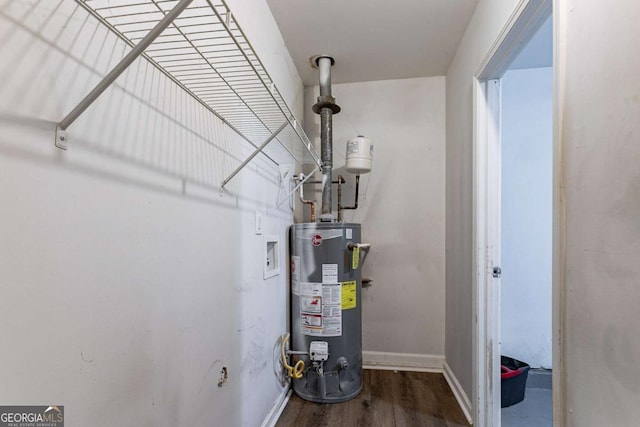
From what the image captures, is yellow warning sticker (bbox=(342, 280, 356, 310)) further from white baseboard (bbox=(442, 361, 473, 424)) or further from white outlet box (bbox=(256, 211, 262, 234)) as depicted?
white baseboard (bbox=(442, 361, 473, 424))

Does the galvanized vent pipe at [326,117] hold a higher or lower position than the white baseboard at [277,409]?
higher

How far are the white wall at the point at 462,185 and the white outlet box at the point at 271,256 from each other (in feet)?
3.81

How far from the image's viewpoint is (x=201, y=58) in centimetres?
80

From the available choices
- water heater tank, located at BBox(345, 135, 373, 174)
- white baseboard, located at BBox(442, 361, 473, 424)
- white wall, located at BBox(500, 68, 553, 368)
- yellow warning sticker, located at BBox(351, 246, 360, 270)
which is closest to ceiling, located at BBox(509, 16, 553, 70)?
white wall, located at BBox(500, 68, 553, 368)

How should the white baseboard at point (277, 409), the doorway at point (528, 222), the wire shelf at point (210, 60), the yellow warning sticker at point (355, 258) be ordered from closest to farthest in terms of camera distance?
1. the wire shelf at point (210, 60)
2. the white baseboard at point (277, 409)
3. the yellow warning sticker at point (355, 258)
4. the doorway at point (528, 222)

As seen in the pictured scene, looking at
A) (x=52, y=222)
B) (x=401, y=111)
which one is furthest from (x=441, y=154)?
(x=52, y=222)

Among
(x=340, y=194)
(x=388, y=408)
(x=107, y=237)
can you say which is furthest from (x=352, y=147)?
(x=107, y=237)

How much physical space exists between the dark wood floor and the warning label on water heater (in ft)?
1.47

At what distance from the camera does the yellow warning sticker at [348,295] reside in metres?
2.08

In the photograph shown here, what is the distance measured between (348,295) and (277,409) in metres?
0.79

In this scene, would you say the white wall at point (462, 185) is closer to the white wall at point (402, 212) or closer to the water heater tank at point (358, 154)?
the white wall at point (402, 212)

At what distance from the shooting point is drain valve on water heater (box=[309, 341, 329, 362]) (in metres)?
2.01

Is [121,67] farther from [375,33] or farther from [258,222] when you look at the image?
[375,33]

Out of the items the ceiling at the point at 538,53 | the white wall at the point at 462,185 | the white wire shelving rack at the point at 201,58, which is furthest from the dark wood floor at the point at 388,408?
the ceiling at the point at 538,53
